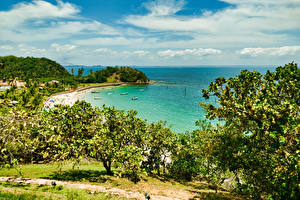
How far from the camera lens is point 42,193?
31.9 feet

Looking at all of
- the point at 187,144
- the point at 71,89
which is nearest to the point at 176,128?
the point at 187,144

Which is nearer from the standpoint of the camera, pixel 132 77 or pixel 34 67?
pixel 34 67

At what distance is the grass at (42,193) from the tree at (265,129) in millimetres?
7890

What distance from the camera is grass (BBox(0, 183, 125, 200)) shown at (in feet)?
28.4

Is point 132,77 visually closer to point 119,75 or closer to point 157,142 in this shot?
point 119,75

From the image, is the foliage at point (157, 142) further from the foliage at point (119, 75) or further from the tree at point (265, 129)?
the foliage at point (119, 75)

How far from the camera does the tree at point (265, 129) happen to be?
6757 millimetres

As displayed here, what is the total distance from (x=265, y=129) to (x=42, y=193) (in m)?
11.8

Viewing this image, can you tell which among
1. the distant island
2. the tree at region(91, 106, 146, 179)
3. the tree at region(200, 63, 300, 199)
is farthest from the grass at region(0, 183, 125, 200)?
the distant island

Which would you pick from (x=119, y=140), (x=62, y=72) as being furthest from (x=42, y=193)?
(x=62, y=72)

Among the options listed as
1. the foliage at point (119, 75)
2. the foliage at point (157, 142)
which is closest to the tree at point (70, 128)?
the foliage at point (157, 142)

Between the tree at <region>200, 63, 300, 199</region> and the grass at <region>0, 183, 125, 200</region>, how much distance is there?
311 inches

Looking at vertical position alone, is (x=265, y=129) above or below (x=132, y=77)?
below

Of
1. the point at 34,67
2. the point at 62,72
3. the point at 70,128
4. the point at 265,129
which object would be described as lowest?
the point at 70,128
